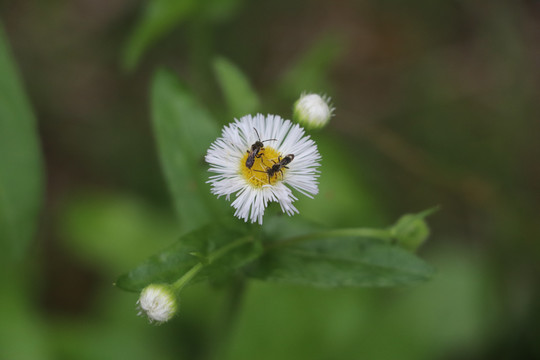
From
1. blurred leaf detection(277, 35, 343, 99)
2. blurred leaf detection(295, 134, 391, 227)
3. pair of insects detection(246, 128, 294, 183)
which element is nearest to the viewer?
pair of insects detection(246, 128, 294, 183)

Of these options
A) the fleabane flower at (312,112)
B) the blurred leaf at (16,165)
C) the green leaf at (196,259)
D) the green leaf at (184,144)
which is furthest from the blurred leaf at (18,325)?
the fleabane flower at (312,112)

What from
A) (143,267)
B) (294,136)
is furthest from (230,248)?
(294,136)

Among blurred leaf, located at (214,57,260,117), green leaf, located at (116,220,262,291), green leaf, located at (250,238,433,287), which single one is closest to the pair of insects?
green leaf, located at (116,220,262,291)

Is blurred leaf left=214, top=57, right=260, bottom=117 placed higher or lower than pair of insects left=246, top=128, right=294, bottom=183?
higher

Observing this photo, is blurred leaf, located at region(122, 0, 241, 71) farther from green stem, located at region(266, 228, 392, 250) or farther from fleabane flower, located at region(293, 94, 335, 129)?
green stem, located at region(266, 228, 392, 250)

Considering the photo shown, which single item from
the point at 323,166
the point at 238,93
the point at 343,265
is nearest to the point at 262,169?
the point at 343,265

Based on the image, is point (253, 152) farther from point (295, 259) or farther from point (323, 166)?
point (323, 166)

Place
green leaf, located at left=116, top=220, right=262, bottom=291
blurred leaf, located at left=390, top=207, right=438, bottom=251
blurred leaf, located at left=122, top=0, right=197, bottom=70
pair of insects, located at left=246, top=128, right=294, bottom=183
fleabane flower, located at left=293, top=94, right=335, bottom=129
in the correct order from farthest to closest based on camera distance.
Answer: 1. blurred leaf, located at left=122, top=0, right=197, bottom=70
2. blurred leaf, located at left=390, top=207, right=438, bottom=251
3. fleabane flower, located at left=293, top=94, right=335, bottom=129
4. pair of insects, located at left=246, top=128, right=294, bottom=183
5. green leaf, located at left=116, top=220, right=262, bottom=291
